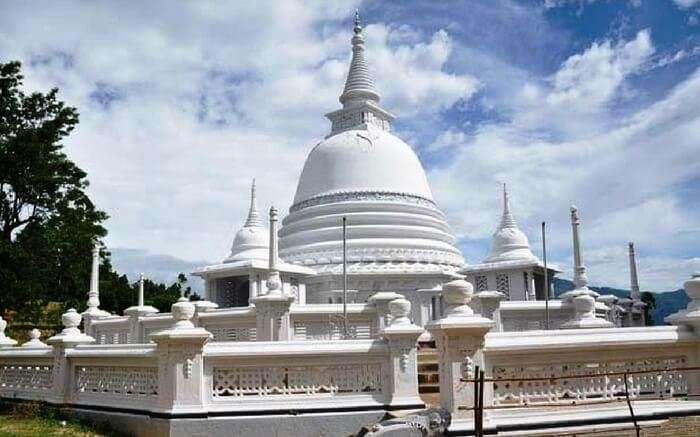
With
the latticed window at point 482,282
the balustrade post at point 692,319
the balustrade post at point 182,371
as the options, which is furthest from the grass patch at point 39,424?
the latticed window at point 482,282

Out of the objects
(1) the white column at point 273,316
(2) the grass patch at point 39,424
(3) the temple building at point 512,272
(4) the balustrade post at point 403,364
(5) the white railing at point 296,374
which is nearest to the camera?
(5) the white railing at point 296,374

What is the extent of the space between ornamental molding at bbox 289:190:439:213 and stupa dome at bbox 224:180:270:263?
9.33 ft

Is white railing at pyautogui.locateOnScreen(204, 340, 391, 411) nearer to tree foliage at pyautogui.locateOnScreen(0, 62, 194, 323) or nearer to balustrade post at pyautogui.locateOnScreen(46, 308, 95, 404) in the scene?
balustrade post at pyautogui.locateOnScreen(46, 308, 95, 404)

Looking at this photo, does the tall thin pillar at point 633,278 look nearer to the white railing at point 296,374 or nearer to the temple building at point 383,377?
the temple building at point 383,377

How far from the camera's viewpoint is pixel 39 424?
1427 cm

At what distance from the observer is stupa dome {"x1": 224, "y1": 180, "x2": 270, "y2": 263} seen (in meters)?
37.6

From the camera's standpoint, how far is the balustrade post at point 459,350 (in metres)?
11.2

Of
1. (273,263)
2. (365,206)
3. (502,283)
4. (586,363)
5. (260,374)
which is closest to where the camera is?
(586,363)

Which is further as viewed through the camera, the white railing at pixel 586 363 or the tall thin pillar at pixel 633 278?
the tall thin pillar at pixel 633 278

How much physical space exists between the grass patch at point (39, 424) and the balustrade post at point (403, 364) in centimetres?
549

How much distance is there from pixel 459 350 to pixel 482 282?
91.5 ft

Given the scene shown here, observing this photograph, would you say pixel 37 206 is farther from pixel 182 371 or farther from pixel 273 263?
pixel 182 371

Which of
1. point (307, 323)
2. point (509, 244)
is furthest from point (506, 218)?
point (307, 323)

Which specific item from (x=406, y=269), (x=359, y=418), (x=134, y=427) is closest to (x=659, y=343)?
(x=359, y=418)
